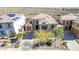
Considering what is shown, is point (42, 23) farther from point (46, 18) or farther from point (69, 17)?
point (69, 17)

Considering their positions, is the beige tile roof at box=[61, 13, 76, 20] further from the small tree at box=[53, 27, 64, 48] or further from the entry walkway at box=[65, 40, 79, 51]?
the entry walkway at box=[65, 40, 79, 51]

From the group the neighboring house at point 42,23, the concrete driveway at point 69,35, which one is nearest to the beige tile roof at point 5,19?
the neighboring house at point 42,23

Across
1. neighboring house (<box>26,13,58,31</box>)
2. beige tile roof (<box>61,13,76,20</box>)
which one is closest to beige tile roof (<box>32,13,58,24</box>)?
neighboring house (<box>26,13,58,31</box>)

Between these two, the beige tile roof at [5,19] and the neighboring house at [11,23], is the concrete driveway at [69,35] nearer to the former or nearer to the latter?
the neighboring house at [11,23]

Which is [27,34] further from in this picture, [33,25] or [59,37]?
[59,37]

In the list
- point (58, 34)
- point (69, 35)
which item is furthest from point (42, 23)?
point (69, 35)
